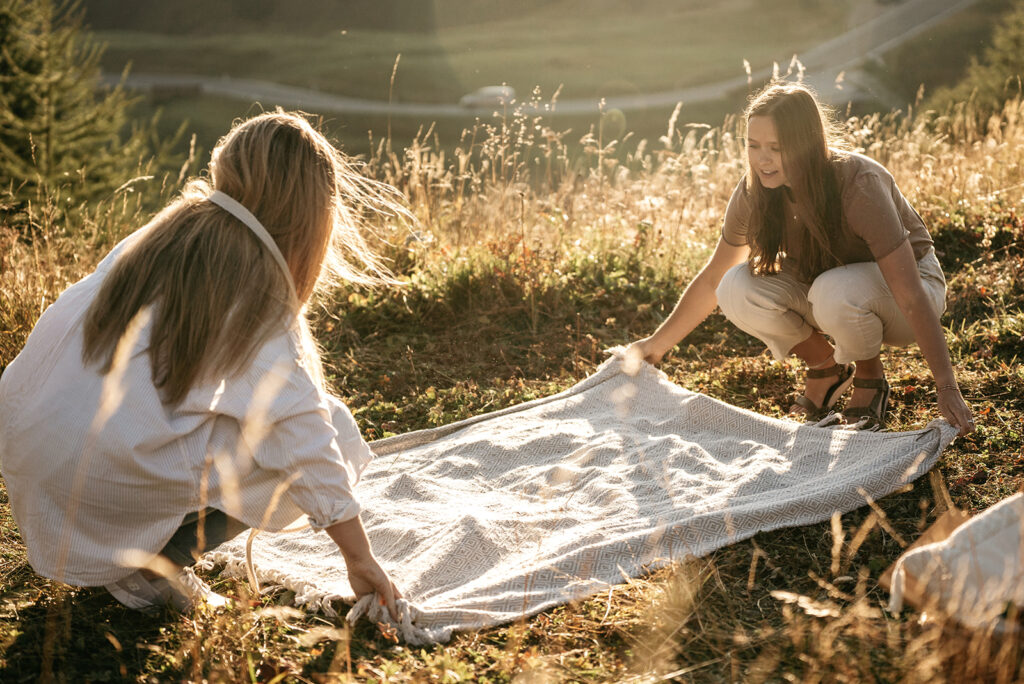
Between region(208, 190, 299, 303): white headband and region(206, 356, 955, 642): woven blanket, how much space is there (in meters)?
0.89

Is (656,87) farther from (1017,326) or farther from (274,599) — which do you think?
(274,599)

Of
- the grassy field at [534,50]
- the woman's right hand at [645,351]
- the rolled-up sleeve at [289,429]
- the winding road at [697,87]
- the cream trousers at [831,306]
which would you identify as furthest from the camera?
the grassy field at [534,50]

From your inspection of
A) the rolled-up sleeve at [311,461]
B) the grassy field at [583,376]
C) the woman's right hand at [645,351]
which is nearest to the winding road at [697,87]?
the grassy field at [583,376]

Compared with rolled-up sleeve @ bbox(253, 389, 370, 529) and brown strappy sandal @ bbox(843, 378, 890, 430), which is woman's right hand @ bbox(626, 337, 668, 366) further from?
rolled-up sleeve @ bbox(253, 389, 370, 529)

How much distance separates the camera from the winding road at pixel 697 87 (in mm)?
26266

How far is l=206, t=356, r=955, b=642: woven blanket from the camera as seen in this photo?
238 centimetres

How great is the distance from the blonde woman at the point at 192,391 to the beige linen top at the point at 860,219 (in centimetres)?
183

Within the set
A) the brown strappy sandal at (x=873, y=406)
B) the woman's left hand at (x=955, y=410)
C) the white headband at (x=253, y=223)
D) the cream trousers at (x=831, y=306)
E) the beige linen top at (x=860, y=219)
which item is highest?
the white headband at (x=253, y=223)

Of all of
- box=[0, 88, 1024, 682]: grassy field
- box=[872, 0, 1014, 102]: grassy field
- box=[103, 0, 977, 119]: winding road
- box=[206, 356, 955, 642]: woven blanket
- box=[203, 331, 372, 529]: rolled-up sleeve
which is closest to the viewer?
box=[203, 331, 372, 529]: rolled-up sleeve

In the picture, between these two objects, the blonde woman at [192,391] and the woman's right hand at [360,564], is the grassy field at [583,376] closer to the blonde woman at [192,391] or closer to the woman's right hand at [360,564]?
the woman's right hand at [360,564]

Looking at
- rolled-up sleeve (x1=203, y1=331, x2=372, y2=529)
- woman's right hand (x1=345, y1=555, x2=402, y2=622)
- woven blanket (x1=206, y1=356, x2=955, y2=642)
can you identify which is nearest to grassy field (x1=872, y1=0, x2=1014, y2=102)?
woven blanket (x1=206, y1=356, x2=955, y2=642)

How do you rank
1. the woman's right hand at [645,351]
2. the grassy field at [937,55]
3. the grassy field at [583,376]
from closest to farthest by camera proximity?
the grassy field at [583,376] < the woman's right hand at [645,351] < the grassy field at [937,55]

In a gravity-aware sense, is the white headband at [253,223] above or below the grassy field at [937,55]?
below

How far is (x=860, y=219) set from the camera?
2.91 m
